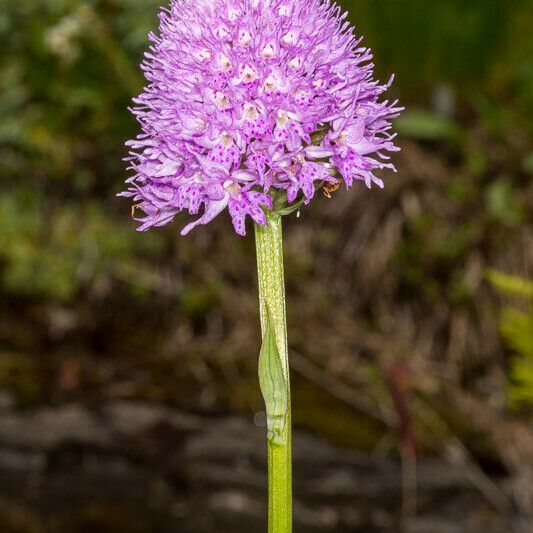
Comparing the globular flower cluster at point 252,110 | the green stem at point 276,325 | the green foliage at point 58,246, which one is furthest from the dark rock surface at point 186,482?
the globular flower cluster at point 252,110

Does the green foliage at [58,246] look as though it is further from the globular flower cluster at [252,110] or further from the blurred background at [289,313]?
the globular flower cluster at [252,110]

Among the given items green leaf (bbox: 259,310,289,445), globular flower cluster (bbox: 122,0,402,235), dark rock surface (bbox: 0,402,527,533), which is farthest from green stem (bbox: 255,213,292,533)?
dark rock surface (bbox: 0,402,527,533)

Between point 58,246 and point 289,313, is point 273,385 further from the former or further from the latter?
point 58,246

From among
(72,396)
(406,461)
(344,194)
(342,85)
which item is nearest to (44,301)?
(72,396)

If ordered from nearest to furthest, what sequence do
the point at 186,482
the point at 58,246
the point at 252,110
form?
1. the point at 252,110
2. the point at 186,482
3. the point at 58,246

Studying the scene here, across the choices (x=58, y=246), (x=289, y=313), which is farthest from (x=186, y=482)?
(x=58, y=246)

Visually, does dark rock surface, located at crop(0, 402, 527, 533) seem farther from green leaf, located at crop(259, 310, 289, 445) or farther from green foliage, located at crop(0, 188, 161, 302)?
green leaf, located at crop(259, 310, 289, 445)

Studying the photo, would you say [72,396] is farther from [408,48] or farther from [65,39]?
[408,48]
